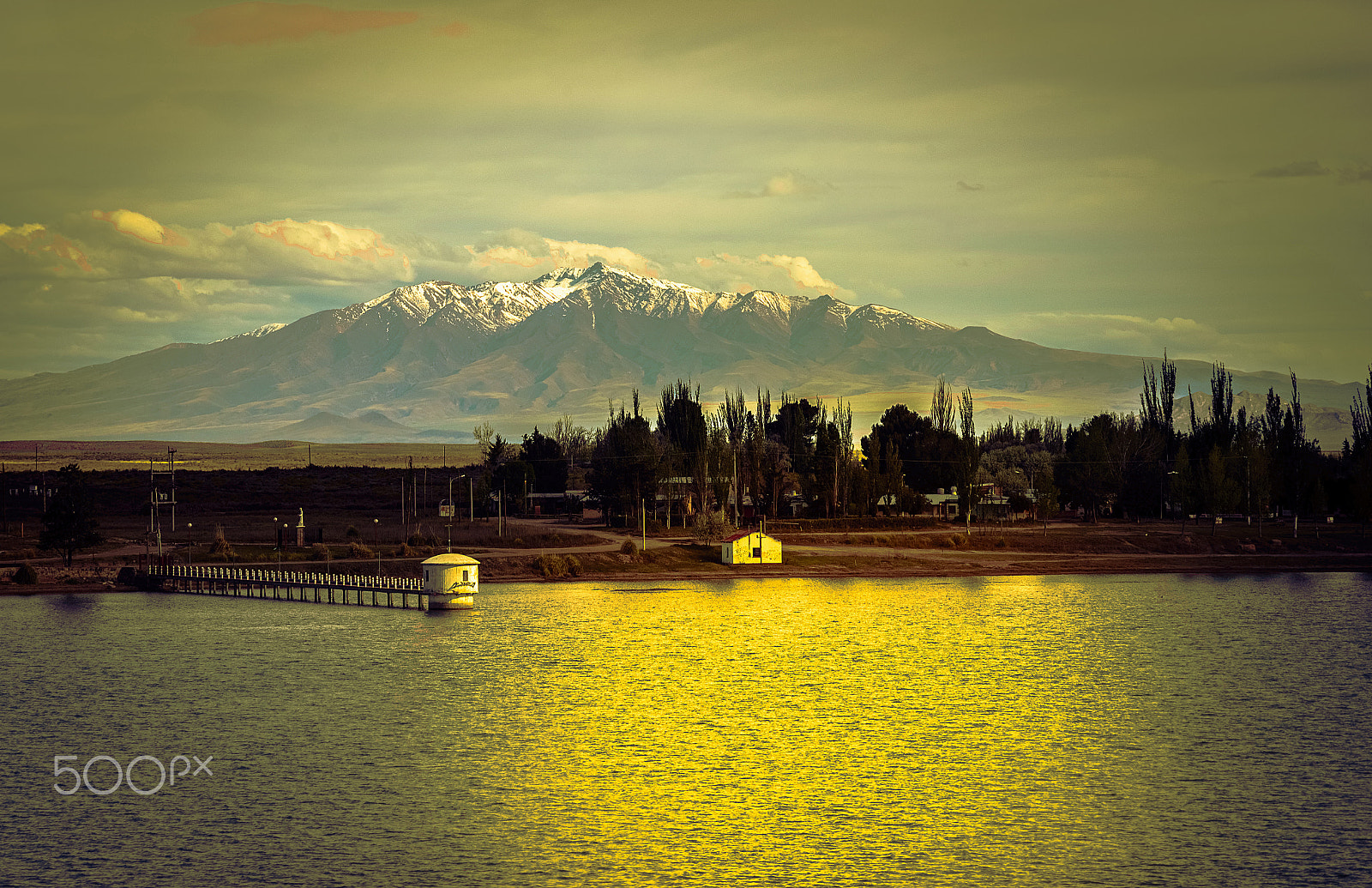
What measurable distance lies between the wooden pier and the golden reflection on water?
20.3m

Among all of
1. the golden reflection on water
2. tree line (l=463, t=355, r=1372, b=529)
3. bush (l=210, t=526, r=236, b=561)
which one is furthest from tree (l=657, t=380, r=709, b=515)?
the golden reflection on water

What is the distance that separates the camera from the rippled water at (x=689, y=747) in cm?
4491

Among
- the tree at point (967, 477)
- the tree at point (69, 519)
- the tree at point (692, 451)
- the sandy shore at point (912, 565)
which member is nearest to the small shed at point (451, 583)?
the sandy shore at point (912, 565)

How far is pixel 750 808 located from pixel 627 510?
11429 centimetres

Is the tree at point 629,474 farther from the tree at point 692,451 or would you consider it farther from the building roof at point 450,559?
the building roof at point 450,559

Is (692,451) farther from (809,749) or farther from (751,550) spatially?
(809,749)

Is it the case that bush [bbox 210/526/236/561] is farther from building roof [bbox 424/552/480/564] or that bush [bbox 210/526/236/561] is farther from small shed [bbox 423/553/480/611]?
small shed [bbox 423/553/480/611]

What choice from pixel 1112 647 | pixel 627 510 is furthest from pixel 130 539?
pixel 1112 647

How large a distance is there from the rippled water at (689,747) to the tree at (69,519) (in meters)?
15.8

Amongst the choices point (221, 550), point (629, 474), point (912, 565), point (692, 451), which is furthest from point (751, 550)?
point (692, 451)

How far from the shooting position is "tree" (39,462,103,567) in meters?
117

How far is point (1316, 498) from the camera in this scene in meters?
164

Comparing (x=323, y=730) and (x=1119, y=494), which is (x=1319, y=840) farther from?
(x=1119, y=494)

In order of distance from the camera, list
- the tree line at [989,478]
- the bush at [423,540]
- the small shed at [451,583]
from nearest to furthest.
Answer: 1. the small shed at [451,583]
2. the bush at [423,540]
3. the tree line at [989,478]
